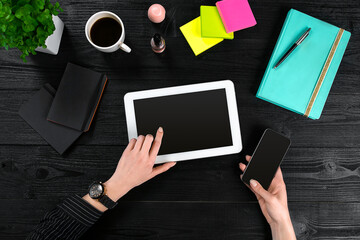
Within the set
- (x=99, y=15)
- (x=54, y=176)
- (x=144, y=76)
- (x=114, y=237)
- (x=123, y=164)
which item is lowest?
(x=114, y=237)

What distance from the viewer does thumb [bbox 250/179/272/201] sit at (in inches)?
30.9

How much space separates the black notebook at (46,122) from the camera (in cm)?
83

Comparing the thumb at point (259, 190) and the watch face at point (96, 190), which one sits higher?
the thumb at point (259, 190)

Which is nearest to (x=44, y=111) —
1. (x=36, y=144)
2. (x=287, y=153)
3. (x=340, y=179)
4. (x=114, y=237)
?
(x=36, y=144)

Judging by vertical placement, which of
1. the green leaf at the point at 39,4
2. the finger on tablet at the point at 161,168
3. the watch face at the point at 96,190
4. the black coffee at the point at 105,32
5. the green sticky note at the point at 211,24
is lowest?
the watch face at the point at 96,190

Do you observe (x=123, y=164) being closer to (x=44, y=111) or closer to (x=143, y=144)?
(x=143, y=144)

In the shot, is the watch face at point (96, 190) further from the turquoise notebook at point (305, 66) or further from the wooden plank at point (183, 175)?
the turquoise notebook at point (305, 66)

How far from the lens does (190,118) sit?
83 cm

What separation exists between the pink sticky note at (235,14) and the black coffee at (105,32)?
0.33m

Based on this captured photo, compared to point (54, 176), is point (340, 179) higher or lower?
higher

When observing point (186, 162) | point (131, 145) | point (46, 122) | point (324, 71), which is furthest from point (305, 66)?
point (46, 122)

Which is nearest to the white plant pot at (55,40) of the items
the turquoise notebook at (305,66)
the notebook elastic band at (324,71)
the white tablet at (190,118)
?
the white tablet at (190,118)

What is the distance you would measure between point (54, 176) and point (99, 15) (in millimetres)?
542

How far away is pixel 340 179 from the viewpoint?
0.86m
